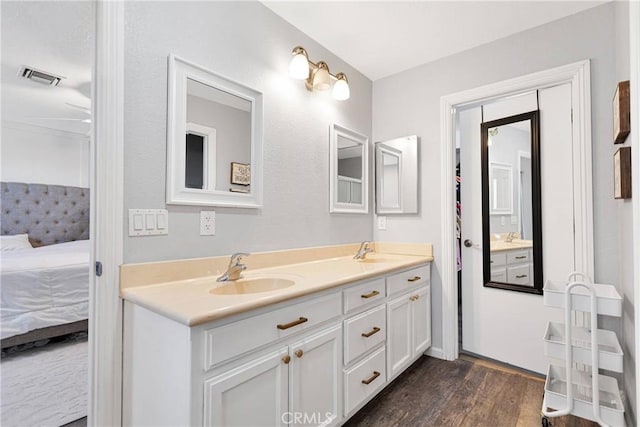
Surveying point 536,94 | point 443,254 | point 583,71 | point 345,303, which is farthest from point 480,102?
point 345,303

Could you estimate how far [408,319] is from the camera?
205 centimetres

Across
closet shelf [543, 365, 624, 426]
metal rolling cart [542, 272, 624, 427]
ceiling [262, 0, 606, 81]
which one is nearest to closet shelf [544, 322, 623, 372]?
metal rolling cart [542, 272, 624, 427]

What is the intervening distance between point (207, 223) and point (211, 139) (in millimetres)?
443

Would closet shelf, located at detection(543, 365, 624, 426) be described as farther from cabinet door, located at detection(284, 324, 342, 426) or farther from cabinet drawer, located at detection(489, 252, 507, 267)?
cabinet door, located at detection(284, 324, 342, 426)

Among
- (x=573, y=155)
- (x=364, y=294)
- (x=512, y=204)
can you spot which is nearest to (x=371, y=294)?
(x=364, y=294)

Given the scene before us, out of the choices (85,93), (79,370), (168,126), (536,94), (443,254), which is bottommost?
(79,370)

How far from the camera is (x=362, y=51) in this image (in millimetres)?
2332

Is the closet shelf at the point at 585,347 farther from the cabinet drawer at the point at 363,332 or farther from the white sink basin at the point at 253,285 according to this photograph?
the white sink basin at the point at 253,285

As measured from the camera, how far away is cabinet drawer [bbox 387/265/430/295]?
6.18ft

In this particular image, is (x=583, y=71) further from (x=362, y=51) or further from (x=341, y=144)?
(x=341, y=144)

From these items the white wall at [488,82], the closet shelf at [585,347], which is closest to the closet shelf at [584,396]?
the closet shelf at [585,347]

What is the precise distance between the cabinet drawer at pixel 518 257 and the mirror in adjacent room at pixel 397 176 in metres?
0.77

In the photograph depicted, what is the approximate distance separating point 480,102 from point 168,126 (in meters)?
2.18

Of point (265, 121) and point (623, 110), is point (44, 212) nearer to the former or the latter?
point (265, 121)
